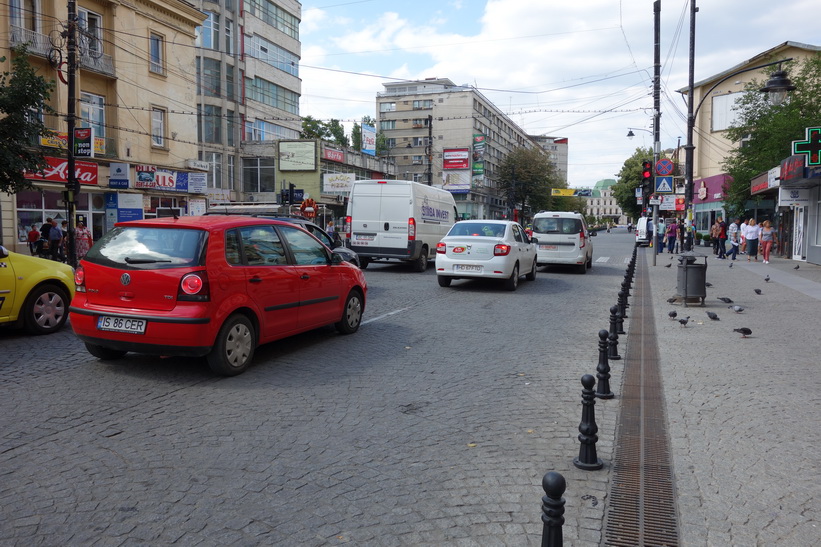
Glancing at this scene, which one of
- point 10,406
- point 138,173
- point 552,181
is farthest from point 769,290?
point 552,181

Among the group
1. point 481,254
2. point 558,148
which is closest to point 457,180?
point 481,254

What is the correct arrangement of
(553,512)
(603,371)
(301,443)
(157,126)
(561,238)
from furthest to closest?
1. (157,126)
2. (561,238)
3. (603,371)
4. (301,443)
5. (553,512)

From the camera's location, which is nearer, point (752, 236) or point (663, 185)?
point (663, 185)

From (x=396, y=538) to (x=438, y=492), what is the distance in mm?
603

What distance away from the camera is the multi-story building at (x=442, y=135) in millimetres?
84125

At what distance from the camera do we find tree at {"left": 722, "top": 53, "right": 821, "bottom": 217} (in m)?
27.9

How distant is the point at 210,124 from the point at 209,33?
234 inches

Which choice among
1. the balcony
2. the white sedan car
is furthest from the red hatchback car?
the balcony

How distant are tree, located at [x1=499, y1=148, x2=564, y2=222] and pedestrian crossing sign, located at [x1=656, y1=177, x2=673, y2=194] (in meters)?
60.5

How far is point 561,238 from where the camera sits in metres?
19.2

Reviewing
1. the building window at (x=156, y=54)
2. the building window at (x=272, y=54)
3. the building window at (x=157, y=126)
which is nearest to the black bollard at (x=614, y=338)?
the building window at (x=157, y=126)

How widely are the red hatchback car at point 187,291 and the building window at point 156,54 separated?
85.4 feet

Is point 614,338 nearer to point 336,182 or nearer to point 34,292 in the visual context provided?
point 34,292

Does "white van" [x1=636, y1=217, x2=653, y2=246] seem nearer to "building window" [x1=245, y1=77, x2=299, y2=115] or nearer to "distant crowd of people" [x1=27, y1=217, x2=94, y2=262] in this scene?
"building window" [x1=245, y1=77, x2=299, y2=115]
